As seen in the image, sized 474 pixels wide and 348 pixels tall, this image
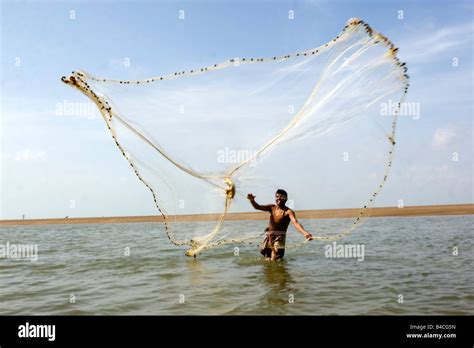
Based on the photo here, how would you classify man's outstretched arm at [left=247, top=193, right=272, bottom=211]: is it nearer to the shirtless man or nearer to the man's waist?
the shirtless man

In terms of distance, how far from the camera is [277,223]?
1248 cm

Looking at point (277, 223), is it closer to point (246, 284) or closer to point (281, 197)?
point (281, 197)

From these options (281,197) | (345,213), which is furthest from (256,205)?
(345,213)

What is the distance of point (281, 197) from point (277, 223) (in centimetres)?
82

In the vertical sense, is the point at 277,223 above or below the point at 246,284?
above

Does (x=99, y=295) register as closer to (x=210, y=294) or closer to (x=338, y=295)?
(x=210, y=294)

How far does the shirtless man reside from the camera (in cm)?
1188
